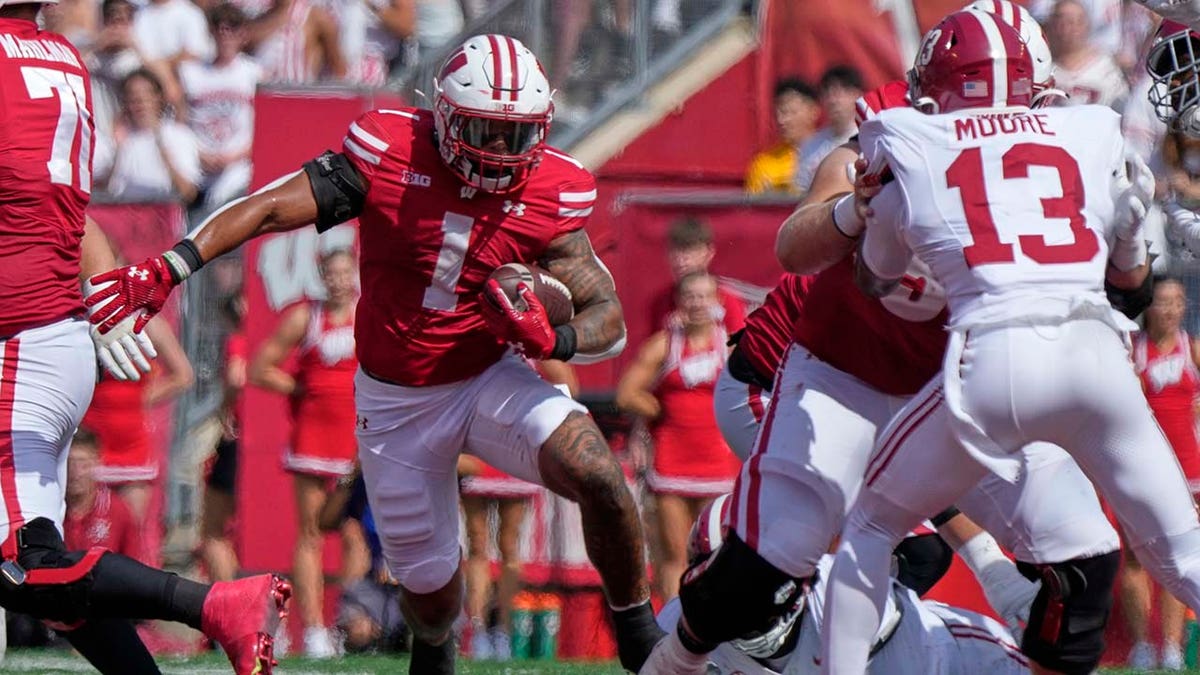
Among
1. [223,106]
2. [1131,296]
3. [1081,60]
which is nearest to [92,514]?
[223,106]

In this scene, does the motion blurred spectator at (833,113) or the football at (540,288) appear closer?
the football at (540,288)

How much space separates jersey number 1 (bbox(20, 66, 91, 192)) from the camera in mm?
5102

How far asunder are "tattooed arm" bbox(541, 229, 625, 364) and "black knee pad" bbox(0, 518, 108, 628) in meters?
1.47

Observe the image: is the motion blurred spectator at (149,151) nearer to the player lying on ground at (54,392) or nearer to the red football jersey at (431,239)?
the red football jersey at (431,239)

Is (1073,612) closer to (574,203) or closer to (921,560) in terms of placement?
(921,560)

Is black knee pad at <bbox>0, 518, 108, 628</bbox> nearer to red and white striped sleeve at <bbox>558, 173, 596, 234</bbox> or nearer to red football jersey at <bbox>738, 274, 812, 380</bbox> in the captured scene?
red and white striped sleeve at <bbox>558, 173, 596, 234</bbox>

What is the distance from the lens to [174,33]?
9.65m

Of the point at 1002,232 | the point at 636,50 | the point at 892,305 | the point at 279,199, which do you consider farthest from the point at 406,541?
the point at 636,50

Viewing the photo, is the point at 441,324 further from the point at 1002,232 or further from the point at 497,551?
the point at 497,551

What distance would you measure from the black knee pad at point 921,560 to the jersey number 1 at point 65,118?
2741mm

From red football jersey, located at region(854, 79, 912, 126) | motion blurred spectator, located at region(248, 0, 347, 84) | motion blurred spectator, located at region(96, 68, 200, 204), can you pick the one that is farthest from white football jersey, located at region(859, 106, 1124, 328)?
motion blurred spectator, located at region(248, 0, 347, 84)

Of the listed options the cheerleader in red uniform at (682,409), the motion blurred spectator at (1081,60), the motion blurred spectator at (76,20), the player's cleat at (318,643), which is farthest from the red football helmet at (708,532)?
the motion blurred spectator at (76,20)

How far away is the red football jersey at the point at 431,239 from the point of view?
5562mm

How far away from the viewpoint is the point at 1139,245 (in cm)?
457
